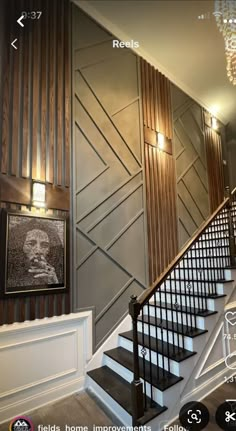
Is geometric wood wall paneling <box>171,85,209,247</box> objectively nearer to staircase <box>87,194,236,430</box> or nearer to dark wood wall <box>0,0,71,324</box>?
staircase <box>87,194,236,430</box>

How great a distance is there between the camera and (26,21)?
2391 millimetres

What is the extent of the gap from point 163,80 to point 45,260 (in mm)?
3602

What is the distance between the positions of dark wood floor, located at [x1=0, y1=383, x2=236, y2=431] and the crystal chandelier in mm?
3445

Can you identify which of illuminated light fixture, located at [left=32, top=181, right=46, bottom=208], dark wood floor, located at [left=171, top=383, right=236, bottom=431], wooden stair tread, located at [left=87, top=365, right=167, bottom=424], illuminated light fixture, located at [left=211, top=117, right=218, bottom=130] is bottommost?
dark wood floor, located at [left=171, top=383, right=236, bottom=431]

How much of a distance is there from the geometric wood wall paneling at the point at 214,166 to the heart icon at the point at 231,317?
2.66 metres

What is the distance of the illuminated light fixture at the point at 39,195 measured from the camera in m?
2.20

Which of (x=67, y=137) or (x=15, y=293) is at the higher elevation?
(x=67, y=137)

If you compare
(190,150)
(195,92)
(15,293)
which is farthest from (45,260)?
(195,92)

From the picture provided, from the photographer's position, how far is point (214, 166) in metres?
4.83

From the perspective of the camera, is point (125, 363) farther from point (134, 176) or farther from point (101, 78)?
point (101, 78)

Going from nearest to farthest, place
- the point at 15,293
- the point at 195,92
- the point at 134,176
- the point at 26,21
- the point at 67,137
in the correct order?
the point at 15,293 < the point at 26,21 < the point at 67,137 < the point at 134,176 < the point at 195,92

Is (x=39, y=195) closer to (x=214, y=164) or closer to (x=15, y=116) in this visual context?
(x=15, y=116)

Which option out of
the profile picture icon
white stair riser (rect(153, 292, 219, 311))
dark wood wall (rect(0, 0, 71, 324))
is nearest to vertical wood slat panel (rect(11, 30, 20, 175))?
dark wood wall (rect(0, 0, 71, 324))

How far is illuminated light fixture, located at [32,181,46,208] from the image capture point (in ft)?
7.22
